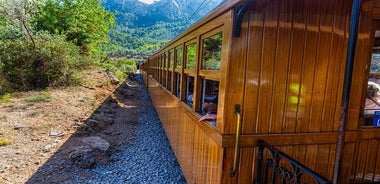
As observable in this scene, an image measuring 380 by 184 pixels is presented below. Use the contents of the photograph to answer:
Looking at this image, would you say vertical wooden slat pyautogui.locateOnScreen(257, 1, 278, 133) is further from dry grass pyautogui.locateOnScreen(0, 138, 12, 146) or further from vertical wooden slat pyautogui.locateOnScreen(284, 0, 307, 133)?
dry grass pyautogui.locateOnScreen(0, 138, 12, 146)

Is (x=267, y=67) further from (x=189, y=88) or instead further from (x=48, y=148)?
(x=48, y=148)

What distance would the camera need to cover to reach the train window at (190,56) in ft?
9.66

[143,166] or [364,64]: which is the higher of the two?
[364,64]

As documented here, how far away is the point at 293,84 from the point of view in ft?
6.30

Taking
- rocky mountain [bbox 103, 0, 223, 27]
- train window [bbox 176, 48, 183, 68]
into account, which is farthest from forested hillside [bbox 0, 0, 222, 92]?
A: rocky mountain [bbox 103, 0, 223, 27]

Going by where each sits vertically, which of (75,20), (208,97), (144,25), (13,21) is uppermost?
(144,25)

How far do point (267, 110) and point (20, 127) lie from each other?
5.89 metres

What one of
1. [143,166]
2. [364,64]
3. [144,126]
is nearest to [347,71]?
[364,64]

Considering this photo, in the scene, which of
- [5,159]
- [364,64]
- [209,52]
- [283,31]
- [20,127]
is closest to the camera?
[283,31]

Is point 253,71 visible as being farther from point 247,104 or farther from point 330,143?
point 330,143

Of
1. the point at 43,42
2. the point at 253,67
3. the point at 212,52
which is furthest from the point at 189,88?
the point at 43,42

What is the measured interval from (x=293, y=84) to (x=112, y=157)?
3750 millimetres

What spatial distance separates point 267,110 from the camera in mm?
1912

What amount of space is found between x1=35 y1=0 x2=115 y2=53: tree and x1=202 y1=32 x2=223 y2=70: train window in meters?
11.8
